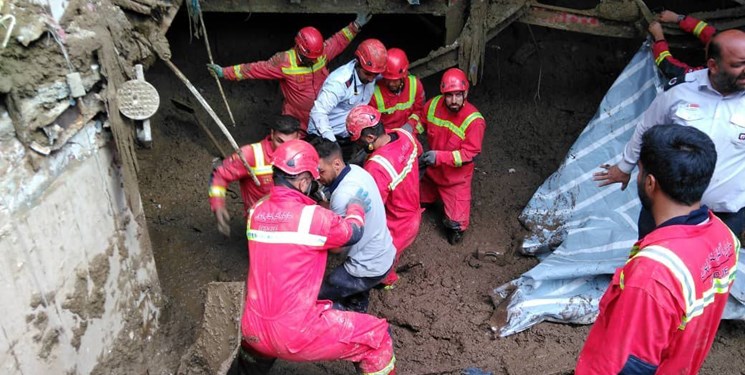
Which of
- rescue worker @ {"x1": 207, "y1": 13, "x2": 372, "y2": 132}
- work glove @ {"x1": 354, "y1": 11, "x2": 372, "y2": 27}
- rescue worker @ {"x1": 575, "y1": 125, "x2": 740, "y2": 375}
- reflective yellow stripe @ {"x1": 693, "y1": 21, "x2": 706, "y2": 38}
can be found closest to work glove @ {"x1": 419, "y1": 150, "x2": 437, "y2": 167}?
rescue worker @ {"x1": 207, "y1": 13, "x2": 372, "y2": 132}

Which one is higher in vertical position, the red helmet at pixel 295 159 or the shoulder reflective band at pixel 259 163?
the red helmet at pixel 295 159

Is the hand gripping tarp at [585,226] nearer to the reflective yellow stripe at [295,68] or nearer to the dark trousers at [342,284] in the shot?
the dark trousers at [342,284]

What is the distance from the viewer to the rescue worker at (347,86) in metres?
5.23

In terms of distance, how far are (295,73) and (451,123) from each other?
5.09ft

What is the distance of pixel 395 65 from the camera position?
5.35m

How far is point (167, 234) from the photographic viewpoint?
227 inches

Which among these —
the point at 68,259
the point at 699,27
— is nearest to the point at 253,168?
the point at 68,259

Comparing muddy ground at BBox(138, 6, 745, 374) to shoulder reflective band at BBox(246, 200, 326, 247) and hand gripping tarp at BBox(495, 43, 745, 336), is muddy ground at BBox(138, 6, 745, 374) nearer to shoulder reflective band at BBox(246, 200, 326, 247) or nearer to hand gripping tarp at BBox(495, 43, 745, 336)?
hand gripping tarp at BBox(495, 43, 745, 336)

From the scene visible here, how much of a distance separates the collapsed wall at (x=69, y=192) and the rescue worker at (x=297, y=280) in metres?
0.89

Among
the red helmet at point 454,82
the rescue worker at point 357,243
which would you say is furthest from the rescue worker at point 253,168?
the red helmet at point 454,82

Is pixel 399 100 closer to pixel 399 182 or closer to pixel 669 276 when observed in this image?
pixel 399 182

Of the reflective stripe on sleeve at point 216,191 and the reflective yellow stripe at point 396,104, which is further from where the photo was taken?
the reflective yellow stripe at point 396,104

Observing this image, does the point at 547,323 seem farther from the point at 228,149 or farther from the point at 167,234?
the point at 228,149

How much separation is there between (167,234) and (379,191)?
2.40 m
